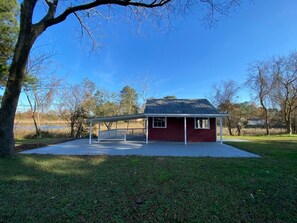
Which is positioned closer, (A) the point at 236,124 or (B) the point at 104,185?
(B) the point at 104,185

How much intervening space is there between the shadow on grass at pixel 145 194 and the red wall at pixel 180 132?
28.9ft

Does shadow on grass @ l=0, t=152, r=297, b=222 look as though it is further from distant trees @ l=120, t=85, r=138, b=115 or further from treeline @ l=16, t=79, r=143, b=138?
distant trees @ l=120, t=85, r=138, b=115

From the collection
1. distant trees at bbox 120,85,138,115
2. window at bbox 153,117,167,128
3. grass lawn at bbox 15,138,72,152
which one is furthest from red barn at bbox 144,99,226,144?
distant trees at bbox 120,85,138,115

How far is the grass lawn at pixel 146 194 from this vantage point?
3.02 m

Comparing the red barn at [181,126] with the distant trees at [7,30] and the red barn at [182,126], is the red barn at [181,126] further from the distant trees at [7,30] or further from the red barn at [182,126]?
the distant trees at [7,30]

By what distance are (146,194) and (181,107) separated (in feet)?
39.0

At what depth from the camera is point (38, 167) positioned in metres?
5.96

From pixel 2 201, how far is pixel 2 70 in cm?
1071

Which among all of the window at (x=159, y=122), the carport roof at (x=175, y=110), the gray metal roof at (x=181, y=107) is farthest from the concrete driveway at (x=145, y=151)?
the window at (x=159, y=122)

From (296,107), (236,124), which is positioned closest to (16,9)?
(236,124)

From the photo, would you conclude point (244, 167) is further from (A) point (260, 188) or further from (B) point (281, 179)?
(A) point (260, 188)

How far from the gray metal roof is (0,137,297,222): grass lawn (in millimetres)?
8116

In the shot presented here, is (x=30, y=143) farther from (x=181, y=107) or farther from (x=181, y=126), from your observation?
(x=181, y=107)

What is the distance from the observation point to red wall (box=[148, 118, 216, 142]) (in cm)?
1471
